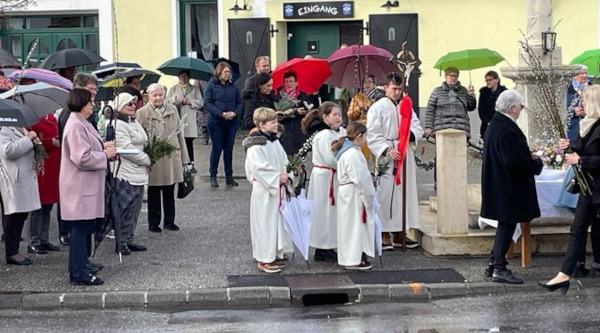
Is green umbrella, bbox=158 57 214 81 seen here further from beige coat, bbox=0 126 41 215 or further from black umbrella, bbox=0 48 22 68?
beige coat, bbox=0 126 41 215

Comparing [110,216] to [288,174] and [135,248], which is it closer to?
[135,248]

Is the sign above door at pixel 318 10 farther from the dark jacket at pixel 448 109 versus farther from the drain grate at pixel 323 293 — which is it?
the drain grate at pixel 323 293

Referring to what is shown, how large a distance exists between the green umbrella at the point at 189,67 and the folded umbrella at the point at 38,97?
6092mm

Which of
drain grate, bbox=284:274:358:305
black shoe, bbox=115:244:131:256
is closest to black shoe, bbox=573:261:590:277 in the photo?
drain grate, bbox=284:274:358:305

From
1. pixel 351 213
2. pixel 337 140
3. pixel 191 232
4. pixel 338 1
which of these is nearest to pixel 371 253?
pixel 351 213

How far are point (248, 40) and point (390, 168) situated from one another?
12.2 m

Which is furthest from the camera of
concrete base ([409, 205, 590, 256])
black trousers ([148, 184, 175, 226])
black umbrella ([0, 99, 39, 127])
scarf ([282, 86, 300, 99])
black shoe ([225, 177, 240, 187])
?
black shoe ([225, 177, 240, 187])

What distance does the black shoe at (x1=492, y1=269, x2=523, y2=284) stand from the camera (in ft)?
34.6

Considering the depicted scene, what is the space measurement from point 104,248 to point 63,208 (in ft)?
6.87

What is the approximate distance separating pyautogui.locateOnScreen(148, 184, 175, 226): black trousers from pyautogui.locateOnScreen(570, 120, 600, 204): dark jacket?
16.1 ft

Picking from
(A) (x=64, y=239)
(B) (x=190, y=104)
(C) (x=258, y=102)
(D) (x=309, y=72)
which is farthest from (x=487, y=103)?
(A) (x=64, y=239)

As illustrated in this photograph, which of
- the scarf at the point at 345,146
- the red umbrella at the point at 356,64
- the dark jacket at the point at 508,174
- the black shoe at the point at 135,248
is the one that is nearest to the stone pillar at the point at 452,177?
the dark jacket at the point at 508,174

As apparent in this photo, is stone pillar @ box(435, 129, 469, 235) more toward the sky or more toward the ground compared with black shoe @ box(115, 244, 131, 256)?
more toward the sky

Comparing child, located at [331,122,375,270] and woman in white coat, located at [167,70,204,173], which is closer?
child, located at [331,122,375,270]
